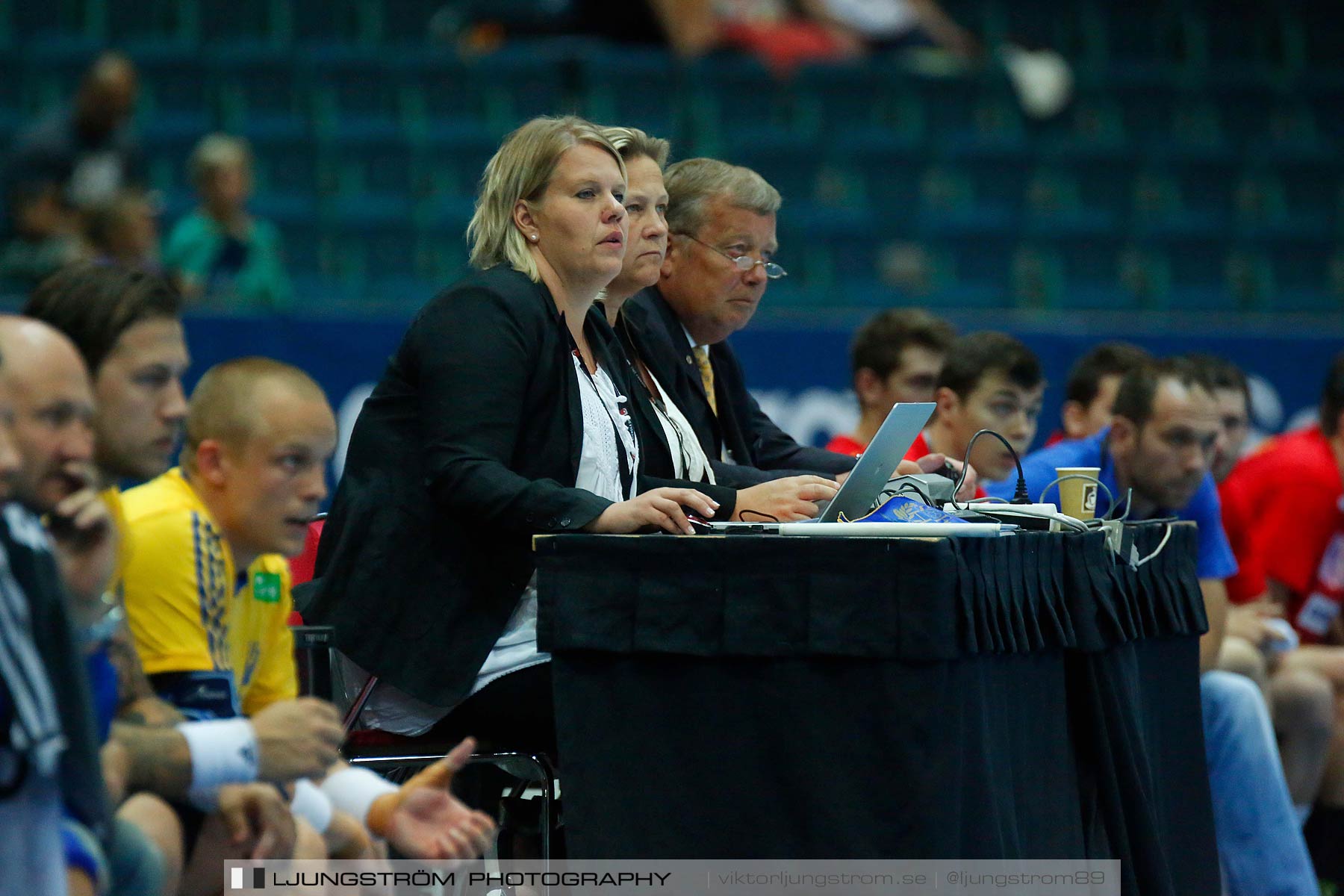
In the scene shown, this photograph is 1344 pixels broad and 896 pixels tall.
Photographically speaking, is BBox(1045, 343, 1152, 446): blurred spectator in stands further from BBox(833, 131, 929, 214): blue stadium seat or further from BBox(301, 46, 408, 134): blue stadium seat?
BBox(301, 46, 408, 134): blue stadium seat

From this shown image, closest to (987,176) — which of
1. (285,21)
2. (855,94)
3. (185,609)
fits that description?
(855,94)

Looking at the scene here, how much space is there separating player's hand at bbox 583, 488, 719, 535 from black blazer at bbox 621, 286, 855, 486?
91 centimetres

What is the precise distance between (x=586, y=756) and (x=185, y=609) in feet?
2.55

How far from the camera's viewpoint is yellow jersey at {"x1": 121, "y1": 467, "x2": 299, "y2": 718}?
2.68 m

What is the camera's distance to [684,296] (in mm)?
4375

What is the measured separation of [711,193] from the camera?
14.2 ft

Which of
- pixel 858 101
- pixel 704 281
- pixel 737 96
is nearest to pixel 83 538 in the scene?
pixel 704 281

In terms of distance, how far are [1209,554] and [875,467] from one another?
1804 mm

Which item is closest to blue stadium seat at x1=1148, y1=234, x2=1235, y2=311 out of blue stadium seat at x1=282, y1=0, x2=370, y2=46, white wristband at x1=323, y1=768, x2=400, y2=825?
blue stadium seat at x1=282, y1=0, x2=370, y2=46

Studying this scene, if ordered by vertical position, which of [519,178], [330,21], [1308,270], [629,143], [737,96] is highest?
[330,21]

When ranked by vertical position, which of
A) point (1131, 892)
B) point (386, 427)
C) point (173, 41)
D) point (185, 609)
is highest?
point (173, 41)

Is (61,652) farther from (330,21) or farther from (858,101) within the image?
(858,101)

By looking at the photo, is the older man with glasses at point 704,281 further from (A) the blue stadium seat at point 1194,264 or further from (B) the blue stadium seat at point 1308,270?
(B) the blue stadium seat at point 1308,270

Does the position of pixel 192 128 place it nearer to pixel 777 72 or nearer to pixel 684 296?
pixel 777 72
